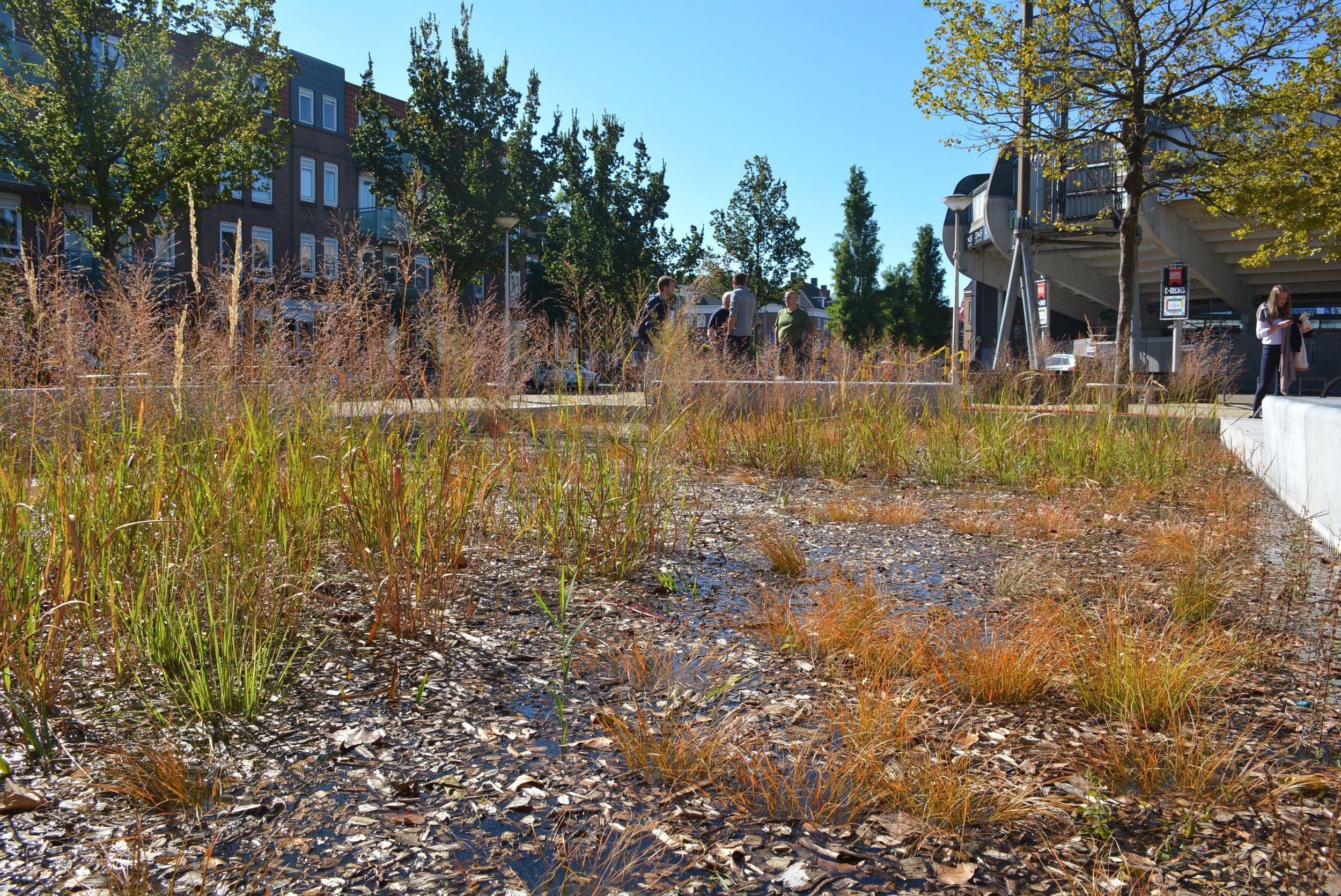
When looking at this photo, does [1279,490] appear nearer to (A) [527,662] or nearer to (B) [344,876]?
(A) [527,662]

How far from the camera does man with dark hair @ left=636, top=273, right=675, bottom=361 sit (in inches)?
238

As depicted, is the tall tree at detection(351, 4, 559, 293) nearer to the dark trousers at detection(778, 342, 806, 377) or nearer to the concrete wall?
the dark trousers at detection(778, 342, 806, 377)

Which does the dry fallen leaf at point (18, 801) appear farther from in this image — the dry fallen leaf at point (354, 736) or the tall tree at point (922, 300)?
the tall tree at point (922, 300)

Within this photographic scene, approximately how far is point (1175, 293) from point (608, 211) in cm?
1807

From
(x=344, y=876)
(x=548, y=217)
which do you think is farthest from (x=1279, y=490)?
(x=548, y=217)

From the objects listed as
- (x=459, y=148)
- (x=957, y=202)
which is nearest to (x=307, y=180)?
(x=459, y=148)

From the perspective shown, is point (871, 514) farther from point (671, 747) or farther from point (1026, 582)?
point (671, 747)

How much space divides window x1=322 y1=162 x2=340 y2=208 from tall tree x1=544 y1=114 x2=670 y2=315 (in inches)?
429

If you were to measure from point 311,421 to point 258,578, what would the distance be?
1.12m

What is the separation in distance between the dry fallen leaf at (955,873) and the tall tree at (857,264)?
128ft

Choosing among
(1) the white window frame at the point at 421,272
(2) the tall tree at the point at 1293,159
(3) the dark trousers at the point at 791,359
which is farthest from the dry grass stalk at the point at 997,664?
(2) the tall tree at the point at 1293,159

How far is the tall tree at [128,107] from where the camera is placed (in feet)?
45.1

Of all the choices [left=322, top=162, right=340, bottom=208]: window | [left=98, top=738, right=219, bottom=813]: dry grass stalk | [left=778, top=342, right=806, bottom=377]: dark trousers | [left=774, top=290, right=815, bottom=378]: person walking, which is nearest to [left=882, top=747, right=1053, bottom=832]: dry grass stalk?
[left=98, top=738, right=219, bottom=813]: dry grass stalk

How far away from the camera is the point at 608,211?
93.4 feet
